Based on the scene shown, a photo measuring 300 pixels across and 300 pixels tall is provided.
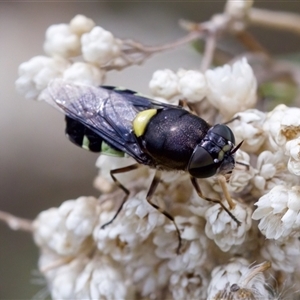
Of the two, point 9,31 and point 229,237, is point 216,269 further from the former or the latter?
point 9,31

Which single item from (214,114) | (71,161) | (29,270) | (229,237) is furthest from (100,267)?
(71,161)

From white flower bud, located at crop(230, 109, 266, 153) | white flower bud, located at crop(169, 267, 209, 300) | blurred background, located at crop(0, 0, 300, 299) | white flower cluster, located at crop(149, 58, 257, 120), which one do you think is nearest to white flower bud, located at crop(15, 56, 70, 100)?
white flower cluster, located at crop(149, 58, 257, 120)

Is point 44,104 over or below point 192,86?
below

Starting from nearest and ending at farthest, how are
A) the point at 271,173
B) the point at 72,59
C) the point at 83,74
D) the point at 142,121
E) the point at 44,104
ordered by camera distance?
the point at 271,173 → the point at 142,121 → the point at 83,74 → the point at 72,59 → the point at 44,104

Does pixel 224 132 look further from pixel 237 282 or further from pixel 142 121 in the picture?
pixel 237 282

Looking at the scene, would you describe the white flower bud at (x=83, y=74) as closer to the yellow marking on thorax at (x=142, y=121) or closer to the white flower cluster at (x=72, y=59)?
the white flower cluster at (x=72, y=59)

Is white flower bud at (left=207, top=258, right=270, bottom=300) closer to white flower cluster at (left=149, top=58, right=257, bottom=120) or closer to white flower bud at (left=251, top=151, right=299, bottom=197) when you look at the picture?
white flower bud at (left=251, top=151, right=299, bottom=197)

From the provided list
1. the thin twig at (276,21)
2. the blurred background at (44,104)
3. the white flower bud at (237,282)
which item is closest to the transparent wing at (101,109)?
the white flower bud at (237,282)

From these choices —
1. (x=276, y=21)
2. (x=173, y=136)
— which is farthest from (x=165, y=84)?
(x=276, y=21)
